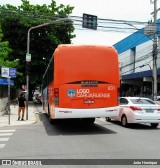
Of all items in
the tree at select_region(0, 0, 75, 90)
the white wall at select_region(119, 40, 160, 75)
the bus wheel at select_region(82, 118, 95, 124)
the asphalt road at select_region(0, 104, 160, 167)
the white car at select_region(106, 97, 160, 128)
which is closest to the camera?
the asphalt road at select_region(0, 104, 160, 167)

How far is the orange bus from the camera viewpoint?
14062 millimetres

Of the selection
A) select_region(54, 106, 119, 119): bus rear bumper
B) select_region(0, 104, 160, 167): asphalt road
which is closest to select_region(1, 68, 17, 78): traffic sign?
select_region(0, 104, 160, 167): asphalt road

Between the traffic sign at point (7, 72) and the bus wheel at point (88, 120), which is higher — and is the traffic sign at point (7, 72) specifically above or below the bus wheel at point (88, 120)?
above

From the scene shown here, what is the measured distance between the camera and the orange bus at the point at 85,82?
554 inches

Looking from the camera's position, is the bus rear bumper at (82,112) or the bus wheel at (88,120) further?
the bus wheel at (88,120)

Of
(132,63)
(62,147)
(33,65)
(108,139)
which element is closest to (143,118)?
(108,139)

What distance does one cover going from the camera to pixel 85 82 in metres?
14.3

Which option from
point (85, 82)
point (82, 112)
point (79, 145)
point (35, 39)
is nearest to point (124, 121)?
point (82, 112)

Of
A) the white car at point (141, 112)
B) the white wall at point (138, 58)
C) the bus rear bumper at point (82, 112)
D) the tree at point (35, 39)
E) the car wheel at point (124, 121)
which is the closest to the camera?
the bus rear bumper at point (82, 112)

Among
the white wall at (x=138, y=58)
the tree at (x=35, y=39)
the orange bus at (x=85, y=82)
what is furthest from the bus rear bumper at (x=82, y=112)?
the white wall at (x=138, y=58)

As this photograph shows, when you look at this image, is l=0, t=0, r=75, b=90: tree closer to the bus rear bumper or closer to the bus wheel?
the bus wheel

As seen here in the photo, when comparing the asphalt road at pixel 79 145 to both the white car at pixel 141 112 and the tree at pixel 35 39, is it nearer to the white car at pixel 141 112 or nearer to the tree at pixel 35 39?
the white car at pixel 141 112

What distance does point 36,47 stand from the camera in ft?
153

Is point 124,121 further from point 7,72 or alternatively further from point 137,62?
point 137,62
